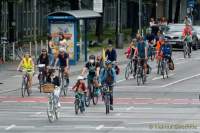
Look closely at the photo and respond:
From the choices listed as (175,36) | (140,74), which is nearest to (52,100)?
(140,74)

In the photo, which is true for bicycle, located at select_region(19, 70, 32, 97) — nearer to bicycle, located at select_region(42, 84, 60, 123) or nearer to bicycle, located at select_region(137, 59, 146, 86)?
bicycle, located at select_region(137, 59, 146, 86)

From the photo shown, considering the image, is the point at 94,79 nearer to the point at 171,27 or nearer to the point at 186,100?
the point at 186,100

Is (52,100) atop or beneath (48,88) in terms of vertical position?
beneath

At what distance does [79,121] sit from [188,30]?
91.7 feet

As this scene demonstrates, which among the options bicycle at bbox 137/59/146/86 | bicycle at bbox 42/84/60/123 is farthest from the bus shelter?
bicycle at bbox 42/84/60/123

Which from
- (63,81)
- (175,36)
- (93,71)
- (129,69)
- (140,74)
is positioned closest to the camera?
(93,71)

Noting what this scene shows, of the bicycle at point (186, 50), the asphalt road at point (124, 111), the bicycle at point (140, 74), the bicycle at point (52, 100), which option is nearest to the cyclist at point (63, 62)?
the asphalt road at point (124, 111)

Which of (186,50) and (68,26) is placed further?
(186,50)

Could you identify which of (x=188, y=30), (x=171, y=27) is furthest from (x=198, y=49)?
(x=188, y=30)

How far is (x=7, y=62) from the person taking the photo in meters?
42.9

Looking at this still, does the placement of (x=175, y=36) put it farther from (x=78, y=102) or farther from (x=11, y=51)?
(x=78, y=102)

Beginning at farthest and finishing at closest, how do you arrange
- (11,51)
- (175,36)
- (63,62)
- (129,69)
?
(175,36)
(11,51)
(129,69)
(63,62)

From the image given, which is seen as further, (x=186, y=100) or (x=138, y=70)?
(x=138, y=70)

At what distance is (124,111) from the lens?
25.1 metres
